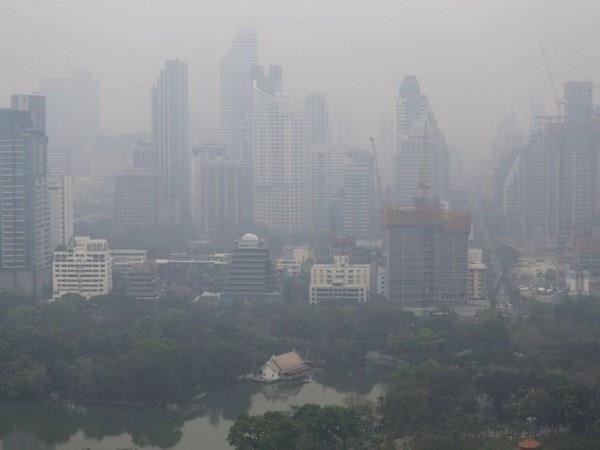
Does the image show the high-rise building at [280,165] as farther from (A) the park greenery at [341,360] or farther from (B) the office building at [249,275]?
(A) the park greenery at [341,360]

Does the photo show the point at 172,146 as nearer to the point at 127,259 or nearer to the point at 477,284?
the point at 127,259

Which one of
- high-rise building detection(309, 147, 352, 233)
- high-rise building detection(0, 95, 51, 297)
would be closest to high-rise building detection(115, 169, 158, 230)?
high-rise building detection(309, 147, 352, 233)

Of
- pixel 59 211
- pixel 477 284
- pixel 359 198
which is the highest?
pixel 359 198

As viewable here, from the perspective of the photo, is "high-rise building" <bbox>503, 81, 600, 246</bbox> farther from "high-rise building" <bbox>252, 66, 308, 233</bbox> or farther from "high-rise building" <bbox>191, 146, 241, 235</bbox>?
"high-rise building" <bbox>191, 146, 241, 235</bbox>

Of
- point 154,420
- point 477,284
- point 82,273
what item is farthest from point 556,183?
point 154,420

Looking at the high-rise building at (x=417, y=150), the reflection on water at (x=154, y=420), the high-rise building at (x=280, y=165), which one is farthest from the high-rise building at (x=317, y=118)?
the reflection on water at (x=154, y=420)

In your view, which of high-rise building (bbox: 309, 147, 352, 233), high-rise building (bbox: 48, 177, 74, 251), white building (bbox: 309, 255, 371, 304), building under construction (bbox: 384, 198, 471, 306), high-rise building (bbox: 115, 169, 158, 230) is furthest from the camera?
high-rise building (bbox: 115, 169, 158, 230)

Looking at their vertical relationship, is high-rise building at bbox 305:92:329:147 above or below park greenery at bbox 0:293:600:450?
above
